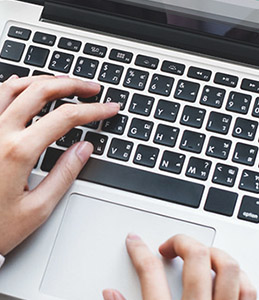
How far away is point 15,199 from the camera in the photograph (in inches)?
23.4

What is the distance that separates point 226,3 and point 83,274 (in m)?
0.37

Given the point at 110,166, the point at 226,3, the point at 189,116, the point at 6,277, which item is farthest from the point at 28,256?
the point at 226,3

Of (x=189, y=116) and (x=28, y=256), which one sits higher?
(x=189, y=116)

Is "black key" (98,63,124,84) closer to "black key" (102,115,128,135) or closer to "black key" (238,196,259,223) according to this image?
"black key" (102,115,128,135)

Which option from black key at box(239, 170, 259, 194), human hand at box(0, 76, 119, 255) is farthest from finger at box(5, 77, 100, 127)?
black key at box(239, 170, 259, 194)

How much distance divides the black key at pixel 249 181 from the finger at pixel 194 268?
92mm

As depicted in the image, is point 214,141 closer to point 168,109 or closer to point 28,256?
point 168,109

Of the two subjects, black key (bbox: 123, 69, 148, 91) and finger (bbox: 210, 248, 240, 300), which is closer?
finger (bbox: 210, 248, 240, 300)

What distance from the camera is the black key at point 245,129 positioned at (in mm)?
638

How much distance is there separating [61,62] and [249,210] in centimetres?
30

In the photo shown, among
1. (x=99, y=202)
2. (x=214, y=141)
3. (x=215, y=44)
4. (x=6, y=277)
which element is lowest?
(x=6, y=277)

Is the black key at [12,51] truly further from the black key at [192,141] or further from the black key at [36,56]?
the black key at [192,141]

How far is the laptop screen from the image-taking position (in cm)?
66

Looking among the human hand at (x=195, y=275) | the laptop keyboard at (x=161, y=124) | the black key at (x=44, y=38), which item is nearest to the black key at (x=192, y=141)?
the laptop keyboard at (x=161, y=124)
